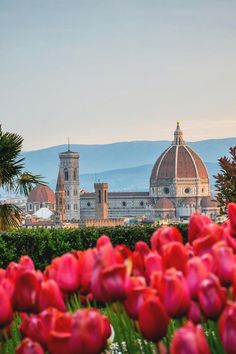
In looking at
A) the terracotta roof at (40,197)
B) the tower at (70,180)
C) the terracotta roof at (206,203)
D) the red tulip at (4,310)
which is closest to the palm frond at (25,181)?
the red tulip at (4,310)

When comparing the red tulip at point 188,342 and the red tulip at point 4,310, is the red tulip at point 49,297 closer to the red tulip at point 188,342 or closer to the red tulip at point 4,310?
the red tulip at point 4,310

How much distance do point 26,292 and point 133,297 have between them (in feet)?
0.97

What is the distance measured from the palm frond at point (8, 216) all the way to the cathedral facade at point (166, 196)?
123 meters

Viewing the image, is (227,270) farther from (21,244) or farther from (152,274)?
(21,244)

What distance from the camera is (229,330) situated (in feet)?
6.98

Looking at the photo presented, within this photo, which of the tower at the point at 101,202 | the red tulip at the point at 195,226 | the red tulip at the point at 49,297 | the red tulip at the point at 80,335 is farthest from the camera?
the tower at the point at 101,202

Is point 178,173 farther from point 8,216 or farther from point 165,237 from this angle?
point 165,237

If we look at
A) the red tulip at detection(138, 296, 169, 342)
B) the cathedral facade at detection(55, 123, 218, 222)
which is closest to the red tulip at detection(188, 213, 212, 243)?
the red tulip at detection(138, 296, 169, 342)

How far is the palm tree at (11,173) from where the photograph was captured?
16.1 metres

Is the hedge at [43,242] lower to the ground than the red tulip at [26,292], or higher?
higher

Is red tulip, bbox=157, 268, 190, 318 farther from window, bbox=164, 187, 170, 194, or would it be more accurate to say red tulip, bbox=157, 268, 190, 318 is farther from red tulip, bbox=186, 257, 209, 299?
window, bbox=164, 187, 170, 194

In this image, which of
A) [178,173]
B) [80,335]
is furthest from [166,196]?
[80,335]

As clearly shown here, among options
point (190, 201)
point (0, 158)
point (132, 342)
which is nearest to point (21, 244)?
point (0, 158)

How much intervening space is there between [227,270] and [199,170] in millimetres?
153298
